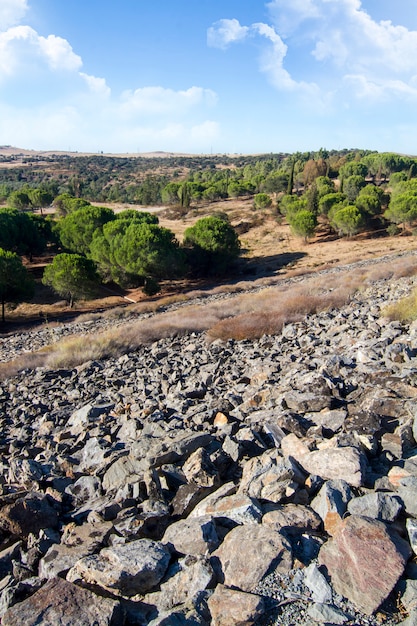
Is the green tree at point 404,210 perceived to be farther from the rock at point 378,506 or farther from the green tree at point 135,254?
the rock at point 378,506

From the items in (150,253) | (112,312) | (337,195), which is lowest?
(112,312)

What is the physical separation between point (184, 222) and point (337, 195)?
23.1 metres

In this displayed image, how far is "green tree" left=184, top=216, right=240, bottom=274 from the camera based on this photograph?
137 ft

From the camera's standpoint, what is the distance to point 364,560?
9.85 feet

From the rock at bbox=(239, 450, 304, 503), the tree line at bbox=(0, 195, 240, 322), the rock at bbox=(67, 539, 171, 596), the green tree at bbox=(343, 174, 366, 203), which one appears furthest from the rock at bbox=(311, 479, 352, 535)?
the green tree at bbox=(343, 174, 366, 203)

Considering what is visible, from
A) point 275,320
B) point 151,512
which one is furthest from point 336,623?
point 275,320

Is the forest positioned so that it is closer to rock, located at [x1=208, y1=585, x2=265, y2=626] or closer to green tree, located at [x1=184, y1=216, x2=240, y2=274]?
green tree, located at [x1=184, y1=216, x2=240, y2=274]

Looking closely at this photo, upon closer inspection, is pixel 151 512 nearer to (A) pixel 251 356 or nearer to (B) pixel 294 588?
(B) pixel 294 588

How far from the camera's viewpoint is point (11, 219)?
Result: 42875mm

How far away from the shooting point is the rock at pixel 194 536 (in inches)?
139

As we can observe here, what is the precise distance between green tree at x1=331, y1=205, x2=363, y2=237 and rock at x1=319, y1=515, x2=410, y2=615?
52248 mm

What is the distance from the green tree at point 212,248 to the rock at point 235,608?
39311 mm

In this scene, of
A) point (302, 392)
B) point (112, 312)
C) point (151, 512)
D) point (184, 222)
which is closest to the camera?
point (151, 512)

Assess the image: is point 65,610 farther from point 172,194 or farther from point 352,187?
point 172,194
